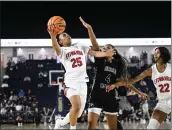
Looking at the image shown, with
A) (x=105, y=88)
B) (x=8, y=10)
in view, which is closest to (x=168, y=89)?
(x=105, y=88)

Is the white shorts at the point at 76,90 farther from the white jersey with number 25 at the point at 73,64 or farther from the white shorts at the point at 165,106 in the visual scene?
the white shorts at the point at 165,106

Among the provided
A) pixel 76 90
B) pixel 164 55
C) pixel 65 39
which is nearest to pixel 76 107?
pixel 76 90

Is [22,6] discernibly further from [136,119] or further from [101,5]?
[136,119]

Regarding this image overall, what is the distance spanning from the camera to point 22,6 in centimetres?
1305

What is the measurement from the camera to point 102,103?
19.1 feet

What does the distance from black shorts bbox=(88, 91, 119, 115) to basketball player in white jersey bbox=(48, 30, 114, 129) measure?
0.27 metres

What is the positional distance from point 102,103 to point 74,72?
0.77 meters

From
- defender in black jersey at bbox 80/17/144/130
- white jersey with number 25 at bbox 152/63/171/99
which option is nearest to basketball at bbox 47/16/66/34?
defender in black jersey at bbox 80/17/144/130

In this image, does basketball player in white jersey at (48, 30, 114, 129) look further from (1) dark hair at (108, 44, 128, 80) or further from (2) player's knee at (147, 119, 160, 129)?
(2) player's knee at (147, 119, 160, 129)

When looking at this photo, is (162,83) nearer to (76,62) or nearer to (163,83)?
(163,83)

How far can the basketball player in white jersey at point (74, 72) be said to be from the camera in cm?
540

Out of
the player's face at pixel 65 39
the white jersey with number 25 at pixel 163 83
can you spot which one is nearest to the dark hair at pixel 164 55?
the white jersey with number 25 at pixel 163 83

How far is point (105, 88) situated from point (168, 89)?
1078 mm

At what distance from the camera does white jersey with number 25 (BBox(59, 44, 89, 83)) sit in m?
5.59
